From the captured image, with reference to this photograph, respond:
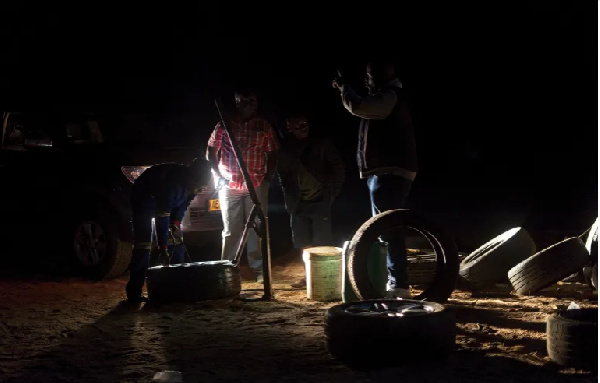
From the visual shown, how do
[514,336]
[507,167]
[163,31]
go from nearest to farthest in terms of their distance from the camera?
[514,336]
[507,167]
[163,31]

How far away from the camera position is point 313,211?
25.8ft

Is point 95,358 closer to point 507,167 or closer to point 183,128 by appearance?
point 183,128

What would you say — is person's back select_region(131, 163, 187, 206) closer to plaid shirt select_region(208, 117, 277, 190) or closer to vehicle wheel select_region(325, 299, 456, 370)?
plaid shirt select_region(208, 117, 277, 190)

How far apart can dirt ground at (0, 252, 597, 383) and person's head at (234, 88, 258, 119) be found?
1.91 meters

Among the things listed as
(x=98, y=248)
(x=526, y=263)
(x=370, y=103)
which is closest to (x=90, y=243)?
(x=98, y=248)

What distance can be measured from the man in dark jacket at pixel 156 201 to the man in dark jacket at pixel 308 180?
1651 mm

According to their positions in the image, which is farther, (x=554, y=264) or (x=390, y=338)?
(x=554, y=264)

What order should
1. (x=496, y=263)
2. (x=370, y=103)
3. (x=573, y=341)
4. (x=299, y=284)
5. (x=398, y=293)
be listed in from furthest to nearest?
(x=299, y=284), (x=496, y=263), (x=398, y=293), (x=370, y=103), (x=573, y=341)

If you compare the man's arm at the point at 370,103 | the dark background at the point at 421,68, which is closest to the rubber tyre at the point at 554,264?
the man's arm at the point at 370,103

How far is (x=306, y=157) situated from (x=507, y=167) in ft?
39.9

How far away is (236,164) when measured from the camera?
7578mm

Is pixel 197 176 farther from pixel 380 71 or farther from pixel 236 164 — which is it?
pixel 380 71

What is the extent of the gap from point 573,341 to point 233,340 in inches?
87.1

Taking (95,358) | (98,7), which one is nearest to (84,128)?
(95,358)
